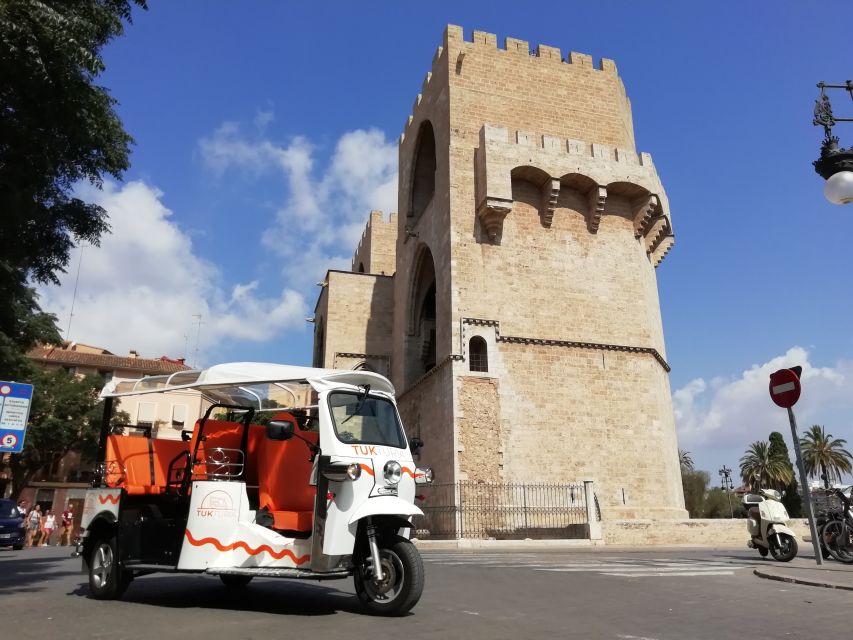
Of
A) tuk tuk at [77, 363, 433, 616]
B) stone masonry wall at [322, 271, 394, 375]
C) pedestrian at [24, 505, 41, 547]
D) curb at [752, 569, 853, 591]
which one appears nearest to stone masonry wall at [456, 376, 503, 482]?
stone masonry wall at [322, 271, 394, 375]

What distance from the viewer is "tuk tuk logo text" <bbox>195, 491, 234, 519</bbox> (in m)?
5.31

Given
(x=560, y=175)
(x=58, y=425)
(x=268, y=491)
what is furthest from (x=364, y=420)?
(x=58, y=425)

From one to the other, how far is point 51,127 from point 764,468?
5353 centimetres

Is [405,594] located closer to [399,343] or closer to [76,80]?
[76,80]

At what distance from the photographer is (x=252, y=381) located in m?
5.55

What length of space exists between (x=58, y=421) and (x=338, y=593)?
106 ft

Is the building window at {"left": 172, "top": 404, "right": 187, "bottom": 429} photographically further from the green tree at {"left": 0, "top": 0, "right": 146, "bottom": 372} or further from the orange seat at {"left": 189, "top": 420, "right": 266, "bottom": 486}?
the green tree at {"left": 0, "top": 0, "right": 146, "bottom": 372}

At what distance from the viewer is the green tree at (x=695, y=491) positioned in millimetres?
49250

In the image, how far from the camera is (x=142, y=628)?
4367mm

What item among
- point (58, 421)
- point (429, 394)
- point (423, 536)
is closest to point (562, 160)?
point (429, 394)

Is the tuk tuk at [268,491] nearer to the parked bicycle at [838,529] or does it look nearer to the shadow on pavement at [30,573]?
the shadow on pavement at [30,573]

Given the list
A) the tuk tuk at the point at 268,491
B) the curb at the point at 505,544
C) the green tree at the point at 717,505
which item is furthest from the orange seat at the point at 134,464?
the green tree at the point at 717,505

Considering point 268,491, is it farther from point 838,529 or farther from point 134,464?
point 838,529

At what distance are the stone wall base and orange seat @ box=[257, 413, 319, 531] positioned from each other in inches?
521
